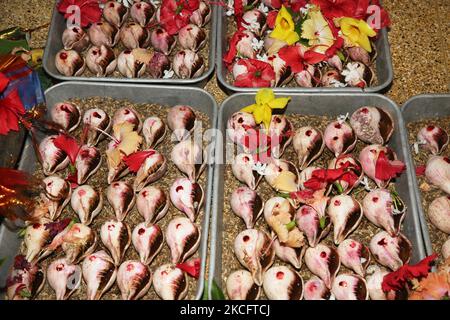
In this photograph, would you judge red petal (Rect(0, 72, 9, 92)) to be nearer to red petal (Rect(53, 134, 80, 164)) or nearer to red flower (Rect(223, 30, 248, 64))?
red petal (Rect(53, 134, 80, 164))

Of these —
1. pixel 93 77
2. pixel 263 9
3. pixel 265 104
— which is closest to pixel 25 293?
pixel 93 77

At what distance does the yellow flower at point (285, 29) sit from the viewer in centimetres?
134

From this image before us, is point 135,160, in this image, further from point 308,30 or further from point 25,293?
point 308,30

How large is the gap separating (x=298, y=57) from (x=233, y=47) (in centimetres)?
18

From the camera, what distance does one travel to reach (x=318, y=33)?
4.40ft

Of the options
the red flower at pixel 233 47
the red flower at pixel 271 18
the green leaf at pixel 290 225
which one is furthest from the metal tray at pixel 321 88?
the green leaf at pixel 290 225

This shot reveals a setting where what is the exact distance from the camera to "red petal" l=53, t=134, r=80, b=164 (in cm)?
120

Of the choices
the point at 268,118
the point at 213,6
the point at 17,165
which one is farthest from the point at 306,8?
the point at 17,165

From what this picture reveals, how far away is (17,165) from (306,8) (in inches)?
34.4

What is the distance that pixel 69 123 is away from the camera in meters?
1.26

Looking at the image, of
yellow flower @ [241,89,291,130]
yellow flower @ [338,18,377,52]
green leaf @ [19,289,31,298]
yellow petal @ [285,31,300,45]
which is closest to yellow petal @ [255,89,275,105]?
yellow flower @ [241,89,291,130]

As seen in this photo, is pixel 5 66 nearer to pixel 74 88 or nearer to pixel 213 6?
pixel 74 88

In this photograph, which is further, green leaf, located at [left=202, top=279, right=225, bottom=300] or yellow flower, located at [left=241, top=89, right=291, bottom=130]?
yellow flower, located at [left=241, top=89, right=291, bottom=130]

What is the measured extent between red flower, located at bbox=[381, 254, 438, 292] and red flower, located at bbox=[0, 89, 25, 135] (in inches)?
33.7
